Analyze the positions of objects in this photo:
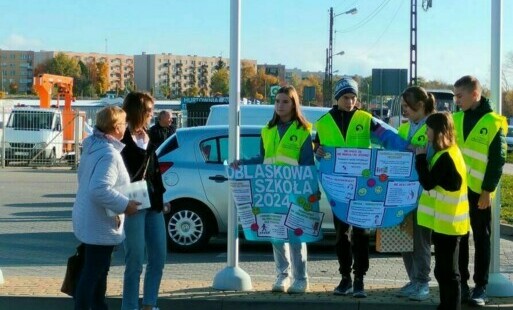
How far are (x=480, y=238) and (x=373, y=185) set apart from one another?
1.04 metres

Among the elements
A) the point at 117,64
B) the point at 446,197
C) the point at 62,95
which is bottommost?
the point at 446,197

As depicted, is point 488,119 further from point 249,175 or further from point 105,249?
point 105,249

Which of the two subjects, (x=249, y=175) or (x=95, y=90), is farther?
(x=95, y=90)

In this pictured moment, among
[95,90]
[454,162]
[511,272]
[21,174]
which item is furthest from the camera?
[95,90]

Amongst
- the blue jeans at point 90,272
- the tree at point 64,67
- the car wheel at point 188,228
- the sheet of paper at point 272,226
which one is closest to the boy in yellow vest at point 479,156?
the sheet of paper at point 272,226

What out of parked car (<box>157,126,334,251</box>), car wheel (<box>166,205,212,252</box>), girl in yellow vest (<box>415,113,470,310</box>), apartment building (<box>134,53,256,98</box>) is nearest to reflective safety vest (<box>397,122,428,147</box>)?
girl in yellow vest (<box>415,113,470,310</box>)

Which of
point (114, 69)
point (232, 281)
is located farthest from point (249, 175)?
point (114, 69)

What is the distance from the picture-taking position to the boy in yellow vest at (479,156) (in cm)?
768

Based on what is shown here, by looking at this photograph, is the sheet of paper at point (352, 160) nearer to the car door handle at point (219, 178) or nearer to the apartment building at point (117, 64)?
the car door handle at point (219, 178)

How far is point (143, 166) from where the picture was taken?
7160mm

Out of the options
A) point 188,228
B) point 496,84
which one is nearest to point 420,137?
point 496,84

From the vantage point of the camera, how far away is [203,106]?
102 feet

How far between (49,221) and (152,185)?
8.86 meters

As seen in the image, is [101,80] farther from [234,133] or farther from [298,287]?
[298,287]
